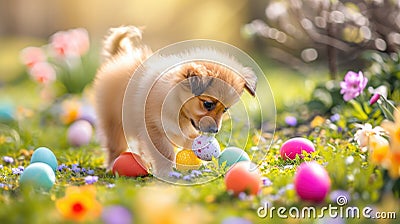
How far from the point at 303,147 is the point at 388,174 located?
0.94 metres

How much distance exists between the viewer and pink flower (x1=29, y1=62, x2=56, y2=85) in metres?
5.62

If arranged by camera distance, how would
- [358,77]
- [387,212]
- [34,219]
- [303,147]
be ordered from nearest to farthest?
[34,219]
[387,212]
[303,147]
[358,77]

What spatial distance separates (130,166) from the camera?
10.9 ft

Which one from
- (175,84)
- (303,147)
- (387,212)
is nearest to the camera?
(387,212)

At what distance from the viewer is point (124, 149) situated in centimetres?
366

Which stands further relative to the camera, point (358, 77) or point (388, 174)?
point (358, 77)

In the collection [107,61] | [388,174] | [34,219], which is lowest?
[34,219]

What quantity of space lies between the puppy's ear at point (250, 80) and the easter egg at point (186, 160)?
19.6 inches

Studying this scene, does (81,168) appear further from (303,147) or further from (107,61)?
(303,147)

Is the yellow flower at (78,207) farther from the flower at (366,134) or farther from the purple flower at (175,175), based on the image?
the flower at (366,134)

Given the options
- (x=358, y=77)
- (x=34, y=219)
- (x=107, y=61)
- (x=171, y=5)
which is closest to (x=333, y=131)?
(x=358, y=77)

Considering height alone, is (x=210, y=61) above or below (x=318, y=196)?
above

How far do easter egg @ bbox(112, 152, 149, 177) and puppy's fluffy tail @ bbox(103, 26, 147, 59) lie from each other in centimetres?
71

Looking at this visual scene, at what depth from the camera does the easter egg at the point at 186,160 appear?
3.34m
